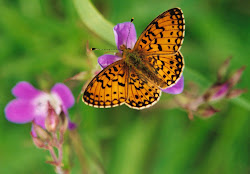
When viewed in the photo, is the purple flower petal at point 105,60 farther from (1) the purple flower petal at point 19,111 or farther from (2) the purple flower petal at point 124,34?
(1) the purple flower petal at point 19,111

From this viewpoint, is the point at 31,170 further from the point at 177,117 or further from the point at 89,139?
the point at 177,117

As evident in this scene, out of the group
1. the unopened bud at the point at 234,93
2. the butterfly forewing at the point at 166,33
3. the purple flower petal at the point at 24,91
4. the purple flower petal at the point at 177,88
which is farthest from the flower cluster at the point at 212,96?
the purple flower petal at the point at 24,91

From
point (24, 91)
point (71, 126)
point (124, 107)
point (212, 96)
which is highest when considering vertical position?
point (212, 96)

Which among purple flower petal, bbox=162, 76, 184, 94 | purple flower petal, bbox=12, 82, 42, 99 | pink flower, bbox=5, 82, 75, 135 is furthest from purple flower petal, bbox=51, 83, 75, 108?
purple flower petal, bbox=162, 76, 184, 94

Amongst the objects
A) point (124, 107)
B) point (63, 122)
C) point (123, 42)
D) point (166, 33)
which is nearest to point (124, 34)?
point (123, 42)

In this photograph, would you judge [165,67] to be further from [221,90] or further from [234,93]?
[234,93]

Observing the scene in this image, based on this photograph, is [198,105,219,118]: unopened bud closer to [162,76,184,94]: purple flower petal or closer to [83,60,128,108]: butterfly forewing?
[162,76,184,94]: purple flower petal
